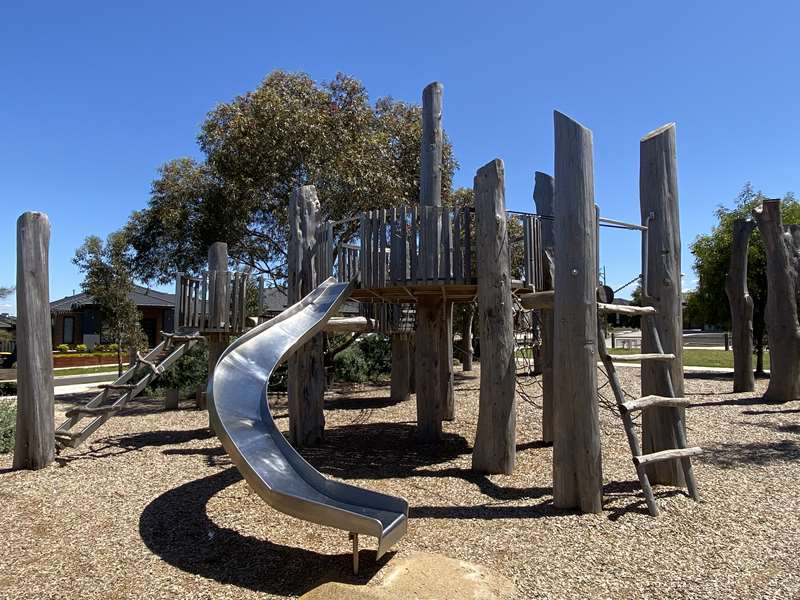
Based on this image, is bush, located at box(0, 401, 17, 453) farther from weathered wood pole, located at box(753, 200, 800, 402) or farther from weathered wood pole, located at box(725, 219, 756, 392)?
weathered wood pole, located at box(725, 219, 756, 392)

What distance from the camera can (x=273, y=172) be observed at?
14570 millimetres

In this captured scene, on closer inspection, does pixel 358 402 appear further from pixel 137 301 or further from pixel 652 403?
pixel 137 301

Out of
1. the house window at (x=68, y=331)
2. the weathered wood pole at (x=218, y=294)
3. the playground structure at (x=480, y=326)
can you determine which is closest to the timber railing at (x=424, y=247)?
the playground structure at (x=480, y=326)

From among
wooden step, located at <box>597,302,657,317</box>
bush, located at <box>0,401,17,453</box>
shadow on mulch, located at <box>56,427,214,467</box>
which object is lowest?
shadow on mulch, located at <box>56,427,214,467</box>

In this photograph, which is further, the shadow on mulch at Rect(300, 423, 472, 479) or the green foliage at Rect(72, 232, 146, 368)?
the green foliage at Rect(72, 232, 146, 368)

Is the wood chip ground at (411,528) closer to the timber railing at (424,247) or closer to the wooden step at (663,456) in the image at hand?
the wooden step at (663,456)

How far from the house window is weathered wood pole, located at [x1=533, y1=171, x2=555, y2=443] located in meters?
37.3

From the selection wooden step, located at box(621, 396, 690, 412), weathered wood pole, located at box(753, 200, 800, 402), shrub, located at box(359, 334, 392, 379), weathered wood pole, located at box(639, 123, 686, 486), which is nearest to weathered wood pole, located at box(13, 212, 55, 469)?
wooden step, located at box(621, 396, 690, 412)

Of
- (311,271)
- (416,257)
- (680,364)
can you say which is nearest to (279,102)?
(311,271)

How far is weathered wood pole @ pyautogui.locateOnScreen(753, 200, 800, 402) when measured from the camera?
12781 mm

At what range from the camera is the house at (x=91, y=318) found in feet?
114

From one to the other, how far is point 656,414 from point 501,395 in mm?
1695

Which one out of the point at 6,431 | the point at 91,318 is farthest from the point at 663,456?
the point at 91,318

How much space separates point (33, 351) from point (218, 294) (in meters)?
3.07
